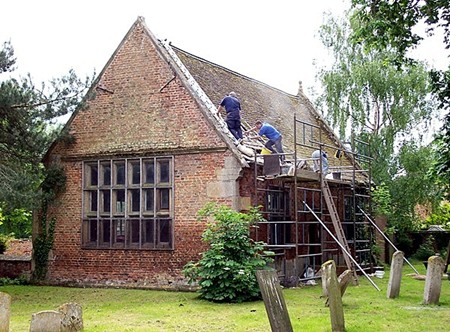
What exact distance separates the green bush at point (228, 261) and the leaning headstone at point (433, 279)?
4546 millimetres

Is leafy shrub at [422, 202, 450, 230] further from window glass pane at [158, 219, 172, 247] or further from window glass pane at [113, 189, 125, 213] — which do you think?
window glass pane at [113, 189, 125, 213]

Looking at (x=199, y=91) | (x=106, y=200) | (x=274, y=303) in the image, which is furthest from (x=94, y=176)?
(x=274, y=303)

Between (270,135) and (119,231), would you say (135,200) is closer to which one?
(119,231)

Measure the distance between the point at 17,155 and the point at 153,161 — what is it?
4442 millimetres

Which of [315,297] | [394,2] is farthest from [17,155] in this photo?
[394,2]

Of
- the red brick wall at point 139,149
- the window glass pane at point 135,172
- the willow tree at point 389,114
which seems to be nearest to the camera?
the red brick wall at point 139,149

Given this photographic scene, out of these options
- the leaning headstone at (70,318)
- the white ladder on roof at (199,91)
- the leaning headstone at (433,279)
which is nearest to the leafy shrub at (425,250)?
the white ladder on roof at (199,91)

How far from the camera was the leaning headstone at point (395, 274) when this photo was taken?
1766 cm

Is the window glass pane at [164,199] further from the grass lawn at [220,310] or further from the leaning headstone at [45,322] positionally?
the leaning headstone at [45,322]

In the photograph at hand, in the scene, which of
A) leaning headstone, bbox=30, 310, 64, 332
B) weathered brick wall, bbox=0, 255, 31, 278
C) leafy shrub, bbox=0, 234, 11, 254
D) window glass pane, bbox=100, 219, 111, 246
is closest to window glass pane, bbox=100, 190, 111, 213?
window glass pane, bbox=100, 219, 111, 246

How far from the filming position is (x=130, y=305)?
17688mm

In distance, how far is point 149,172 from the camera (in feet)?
74.0

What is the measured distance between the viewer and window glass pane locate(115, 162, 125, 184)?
907 inches

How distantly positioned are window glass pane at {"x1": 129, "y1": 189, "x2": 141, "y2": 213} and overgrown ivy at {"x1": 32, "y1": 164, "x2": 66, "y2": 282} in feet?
9.78
